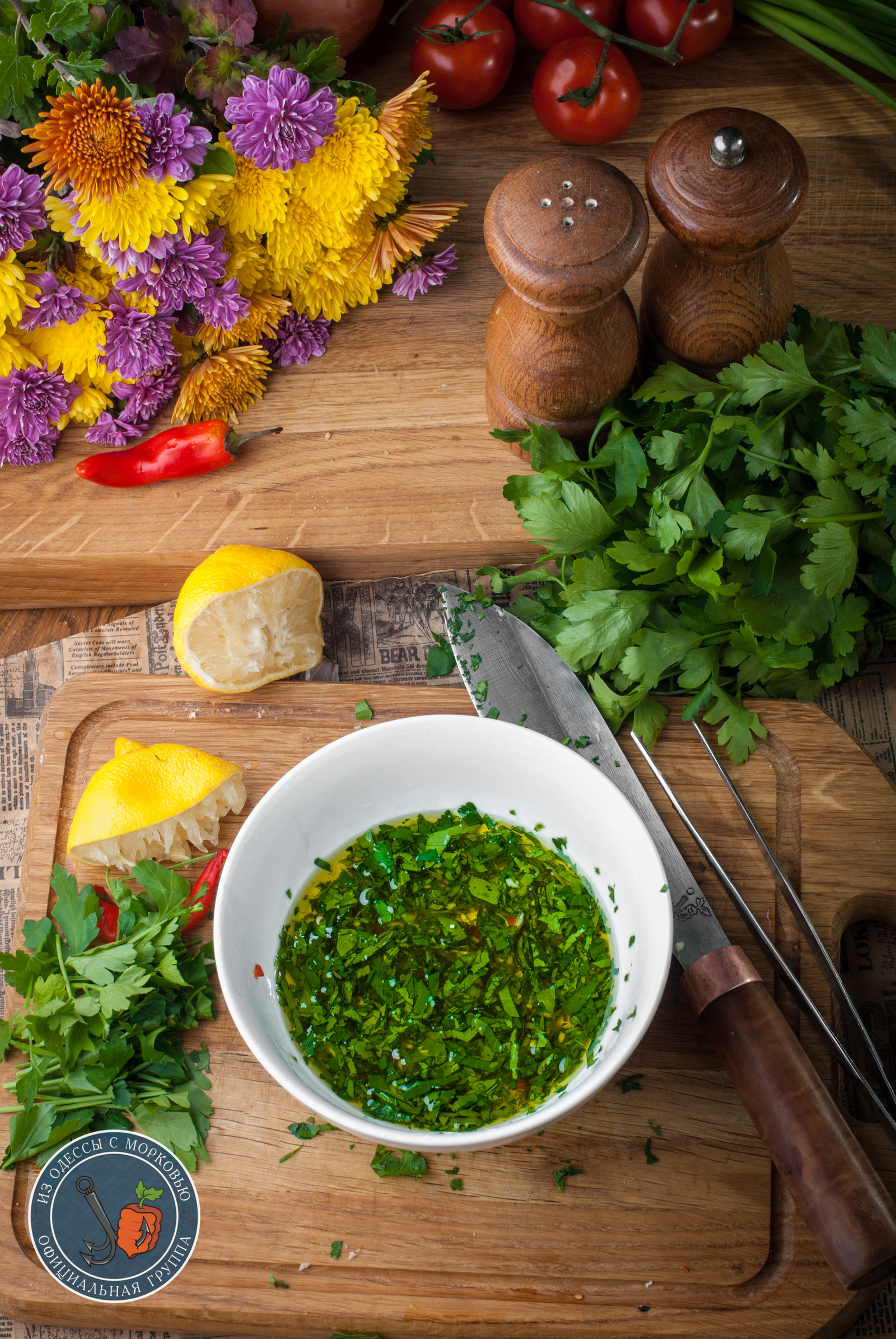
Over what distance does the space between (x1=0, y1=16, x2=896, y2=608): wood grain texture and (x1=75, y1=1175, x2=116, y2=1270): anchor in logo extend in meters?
0.81

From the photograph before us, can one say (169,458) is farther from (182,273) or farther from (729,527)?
(729,527)

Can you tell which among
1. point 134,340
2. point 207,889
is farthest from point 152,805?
point 134,340

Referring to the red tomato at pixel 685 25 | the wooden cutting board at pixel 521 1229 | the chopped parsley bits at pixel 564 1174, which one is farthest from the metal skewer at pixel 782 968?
the red tomato at pixel 685 25

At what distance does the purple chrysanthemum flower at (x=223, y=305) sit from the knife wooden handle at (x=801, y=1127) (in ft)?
3.33

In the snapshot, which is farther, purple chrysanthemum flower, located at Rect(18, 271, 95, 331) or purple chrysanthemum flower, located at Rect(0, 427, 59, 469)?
purple chrysanthemum flower, located at Rect(0, 427, 59, 469)

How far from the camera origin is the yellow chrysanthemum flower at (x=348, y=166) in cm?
123

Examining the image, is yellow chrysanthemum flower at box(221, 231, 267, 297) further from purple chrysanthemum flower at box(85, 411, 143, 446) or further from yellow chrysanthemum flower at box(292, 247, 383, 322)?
purple chrysanthemum flower at box(85, 411, 143, 446)

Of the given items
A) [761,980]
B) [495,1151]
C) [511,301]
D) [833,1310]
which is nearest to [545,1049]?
[495,1151]

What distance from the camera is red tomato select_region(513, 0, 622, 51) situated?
57.1 inches

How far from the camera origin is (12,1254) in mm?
1155

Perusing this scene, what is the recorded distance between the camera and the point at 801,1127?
103cm

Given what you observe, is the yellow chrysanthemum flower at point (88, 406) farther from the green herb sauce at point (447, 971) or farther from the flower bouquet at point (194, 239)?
the green herb sauce at point (447, 971)

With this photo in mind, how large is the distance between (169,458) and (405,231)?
0.46 metres

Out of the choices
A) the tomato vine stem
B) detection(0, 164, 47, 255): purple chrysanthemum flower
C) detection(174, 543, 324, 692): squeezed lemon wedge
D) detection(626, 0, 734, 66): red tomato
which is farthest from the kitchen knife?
detection(626, 0, 734, 66): red tomato
